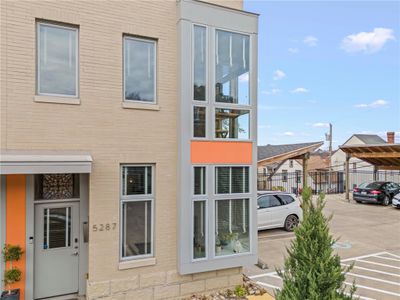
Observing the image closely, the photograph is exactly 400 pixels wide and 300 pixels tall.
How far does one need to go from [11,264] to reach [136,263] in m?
2.51

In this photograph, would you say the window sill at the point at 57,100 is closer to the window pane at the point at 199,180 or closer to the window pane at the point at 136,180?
the window pane at the point at 136,180

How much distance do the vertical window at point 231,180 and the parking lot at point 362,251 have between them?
8.83 ft

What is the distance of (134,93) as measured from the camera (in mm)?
6816

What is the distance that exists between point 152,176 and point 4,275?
11.6 ft

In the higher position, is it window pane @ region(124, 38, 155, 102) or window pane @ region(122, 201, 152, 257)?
window pane @ region(124, 38, 155, 102)

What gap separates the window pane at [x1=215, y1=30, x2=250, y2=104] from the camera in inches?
291

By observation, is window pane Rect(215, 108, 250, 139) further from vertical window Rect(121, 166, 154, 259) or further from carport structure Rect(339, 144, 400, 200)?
carport structure Rect(339, 144, 400, 200)

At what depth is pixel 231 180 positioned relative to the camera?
7430 mm

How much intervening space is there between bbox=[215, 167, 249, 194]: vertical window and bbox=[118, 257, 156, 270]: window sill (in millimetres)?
2172

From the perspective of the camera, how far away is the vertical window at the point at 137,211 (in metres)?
6.67

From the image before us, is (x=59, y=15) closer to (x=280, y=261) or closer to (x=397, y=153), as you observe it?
(x=280, y=261)

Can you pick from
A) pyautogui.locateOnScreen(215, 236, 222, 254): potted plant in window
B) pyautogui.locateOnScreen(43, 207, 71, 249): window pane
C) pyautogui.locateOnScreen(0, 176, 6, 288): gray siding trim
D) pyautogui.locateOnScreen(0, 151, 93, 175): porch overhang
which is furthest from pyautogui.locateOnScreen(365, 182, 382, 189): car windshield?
pyautogui.locateOnScreen(0, 176, 6, 288): gray siding trim

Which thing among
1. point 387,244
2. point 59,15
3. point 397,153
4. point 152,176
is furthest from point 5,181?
A: point 397,153

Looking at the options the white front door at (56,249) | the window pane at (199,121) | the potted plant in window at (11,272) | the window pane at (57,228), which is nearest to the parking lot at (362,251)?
the window pane at (199,121)
